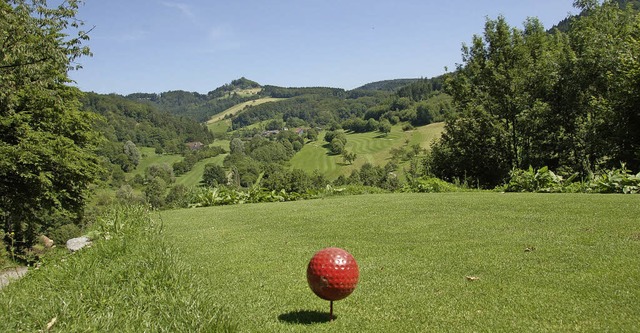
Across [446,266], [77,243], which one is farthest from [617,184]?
[77,243]

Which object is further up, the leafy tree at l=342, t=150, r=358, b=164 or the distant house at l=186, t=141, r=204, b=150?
the distant house at l=186, t=141, r=204, b=150

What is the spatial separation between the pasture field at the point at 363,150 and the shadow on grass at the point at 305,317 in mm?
99117

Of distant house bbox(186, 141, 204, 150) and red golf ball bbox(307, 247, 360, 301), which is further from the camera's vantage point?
distant house bbox(186, 141, 204, 150)

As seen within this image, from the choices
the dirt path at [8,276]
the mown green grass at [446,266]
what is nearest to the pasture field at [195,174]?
the dirt path at [8,276]

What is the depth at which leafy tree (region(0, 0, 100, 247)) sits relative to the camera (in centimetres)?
1470

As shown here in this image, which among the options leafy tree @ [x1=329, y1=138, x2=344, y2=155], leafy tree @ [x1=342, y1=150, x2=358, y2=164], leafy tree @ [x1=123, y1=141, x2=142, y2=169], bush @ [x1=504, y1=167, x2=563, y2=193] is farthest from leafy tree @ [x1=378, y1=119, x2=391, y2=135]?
bush @ [x1=504, y1=167, x2=563, y2=193]

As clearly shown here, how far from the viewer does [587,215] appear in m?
8.78

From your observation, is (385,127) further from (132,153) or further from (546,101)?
(546,101)

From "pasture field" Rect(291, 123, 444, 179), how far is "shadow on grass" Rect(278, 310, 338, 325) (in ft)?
325

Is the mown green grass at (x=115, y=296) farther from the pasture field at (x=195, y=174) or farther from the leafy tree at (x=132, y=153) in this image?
the leafy tree at (x=132, y=153)

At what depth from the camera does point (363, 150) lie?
12800cm

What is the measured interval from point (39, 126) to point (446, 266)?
22982mm

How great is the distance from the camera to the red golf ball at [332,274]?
4078 mm

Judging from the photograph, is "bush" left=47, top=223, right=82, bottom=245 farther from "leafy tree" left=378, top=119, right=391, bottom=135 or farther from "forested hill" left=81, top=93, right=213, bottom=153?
"leafy tree" left=378, top=119, right=391, bottom=135
